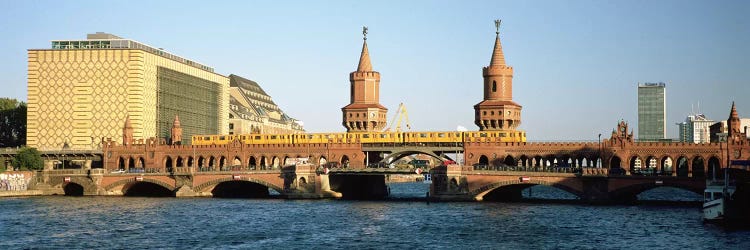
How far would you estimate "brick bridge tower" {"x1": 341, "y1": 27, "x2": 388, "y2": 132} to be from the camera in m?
190

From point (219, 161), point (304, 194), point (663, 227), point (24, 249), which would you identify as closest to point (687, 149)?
point (663, 227)

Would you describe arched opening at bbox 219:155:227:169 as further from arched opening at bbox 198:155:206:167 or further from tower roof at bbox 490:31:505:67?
tower roof at bbox 490:31:505:67

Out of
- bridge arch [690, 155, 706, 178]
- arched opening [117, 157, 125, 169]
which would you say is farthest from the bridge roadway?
arched opening [117, 157, 125, 169]

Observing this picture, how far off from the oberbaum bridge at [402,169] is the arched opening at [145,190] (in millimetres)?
193

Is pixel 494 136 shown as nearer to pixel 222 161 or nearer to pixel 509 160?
pixel 509 160

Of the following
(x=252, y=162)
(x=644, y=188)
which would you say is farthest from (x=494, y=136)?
(x=252, y=162)

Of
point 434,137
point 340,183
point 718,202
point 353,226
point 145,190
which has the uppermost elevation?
point 434,137

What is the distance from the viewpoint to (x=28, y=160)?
192m

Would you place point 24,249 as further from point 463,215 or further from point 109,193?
point 109,193

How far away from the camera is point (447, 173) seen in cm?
15325

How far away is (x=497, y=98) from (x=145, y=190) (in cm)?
6289

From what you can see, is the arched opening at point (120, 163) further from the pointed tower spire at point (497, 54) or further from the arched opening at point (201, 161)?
the pointed tower spire at point (497, 54)

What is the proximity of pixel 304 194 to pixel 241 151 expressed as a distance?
3081cm


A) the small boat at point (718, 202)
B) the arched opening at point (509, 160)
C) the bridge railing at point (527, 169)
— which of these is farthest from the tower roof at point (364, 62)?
the small boat at point (718, 202)
